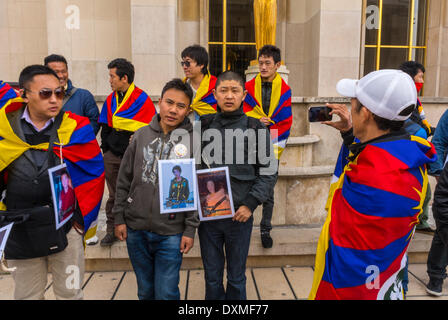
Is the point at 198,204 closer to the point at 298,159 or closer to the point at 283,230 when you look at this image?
the point at 283,230

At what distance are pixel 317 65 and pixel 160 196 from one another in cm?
746

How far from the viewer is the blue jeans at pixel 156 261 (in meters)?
2.33

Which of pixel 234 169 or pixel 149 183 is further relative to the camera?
pixel 234 169

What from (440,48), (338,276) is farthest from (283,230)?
(440,48)

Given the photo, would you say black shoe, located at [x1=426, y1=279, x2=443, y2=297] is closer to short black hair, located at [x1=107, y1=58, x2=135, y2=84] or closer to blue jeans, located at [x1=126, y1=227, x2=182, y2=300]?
blue jeans, located at [x1=126, y1=227, x2=182, y2=300]

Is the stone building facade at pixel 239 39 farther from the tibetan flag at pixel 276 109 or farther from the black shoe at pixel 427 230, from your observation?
the black shoe at pixel 427 230

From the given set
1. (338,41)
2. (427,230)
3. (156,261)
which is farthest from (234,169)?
(338,41)

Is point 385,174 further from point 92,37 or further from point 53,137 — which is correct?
point 92,37

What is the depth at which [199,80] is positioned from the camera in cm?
362

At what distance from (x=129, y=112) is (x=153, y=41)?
189 inches

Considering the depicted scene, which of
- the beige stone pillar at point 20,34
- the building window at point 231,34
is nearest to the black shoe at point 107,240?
the beige stone pillar at point 20,34

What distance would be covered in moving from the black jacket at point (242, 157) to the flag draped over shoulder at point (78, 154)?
746mm

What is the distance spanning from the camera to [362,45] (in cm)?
1002

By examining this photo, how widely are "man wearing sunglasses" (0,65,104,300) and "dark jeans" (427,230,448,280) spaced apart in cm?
301
